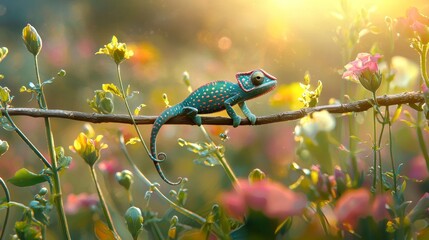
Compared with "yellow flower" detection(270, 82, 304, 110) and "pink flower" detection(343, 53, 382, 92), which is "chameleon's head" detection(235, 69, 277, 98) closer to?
"pink flower" detection(343, 53, 382, 92)

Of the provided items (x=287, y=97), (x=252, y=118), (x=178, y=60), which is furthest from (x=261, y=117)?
(x=178, y=60)

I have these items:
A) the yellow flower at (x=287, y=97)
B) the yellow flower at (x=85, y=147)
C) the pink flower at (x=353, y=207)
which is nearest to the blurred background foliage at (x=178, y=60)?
the yellow flower at (x=287, y=97)

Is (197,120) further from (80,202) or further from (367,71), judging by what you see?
(80,202)

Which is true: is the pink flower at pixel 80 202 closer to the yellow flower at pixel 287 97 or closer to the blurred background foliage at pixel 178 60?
the blurred background foliage at pixel 178 60

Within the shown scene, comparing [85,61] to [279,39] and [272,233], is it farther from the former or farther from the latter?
[272,233]

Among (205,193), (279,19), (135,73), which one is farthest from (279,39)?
(205,193)

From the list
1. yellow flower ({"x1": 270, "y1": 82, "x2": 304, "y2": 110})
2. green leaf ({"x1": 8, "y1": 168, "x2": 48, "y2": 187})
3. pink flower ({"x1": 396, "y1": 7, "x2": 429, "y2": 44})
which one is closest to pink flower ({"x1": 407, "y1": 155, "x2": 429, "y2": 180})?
yellow flower ({"x1": 270, "y1": 82, "x2": 304, "y2": 110})
